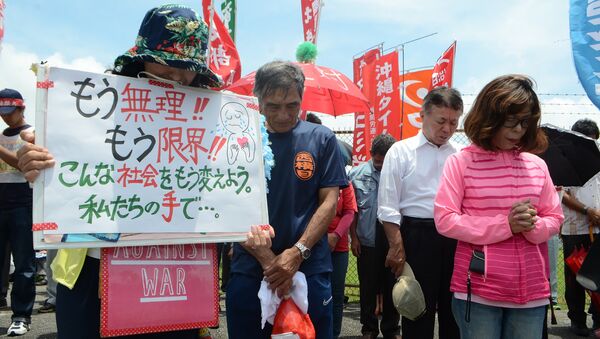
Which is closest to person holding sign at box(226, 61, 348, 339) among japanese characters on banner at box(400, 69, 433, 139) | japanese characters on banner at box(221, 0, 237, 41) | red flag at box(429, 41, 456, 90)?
japanese characters on banner at box(400, 69, 433, 139)

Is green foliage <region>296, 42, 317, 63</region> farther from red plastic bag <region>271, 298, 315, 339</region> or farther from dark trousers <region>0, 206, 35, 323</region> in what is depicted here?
red plastic bag <region>271, 298, 315, 339</region>

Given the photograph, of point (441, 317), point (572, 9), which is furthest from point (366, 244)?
point (572, 9)

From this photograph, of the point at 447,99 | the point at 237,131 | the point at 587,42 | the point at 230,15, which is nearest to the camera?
the point at 237,131

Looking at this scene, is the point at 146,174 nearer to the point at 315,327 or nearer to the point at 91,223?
the point at 91,223

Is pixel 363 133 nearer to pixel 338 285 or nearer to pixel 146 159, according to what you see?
pixel 338 285

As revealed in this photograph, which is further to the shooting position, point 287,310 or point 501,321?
point 501,321

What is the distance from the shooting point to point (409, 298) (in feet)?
9.96

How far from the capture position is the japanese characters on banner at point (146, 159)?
1.66 m

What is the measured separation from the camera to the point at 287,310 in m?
2.17

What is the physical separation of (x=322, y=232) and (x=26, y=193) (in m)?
3.87

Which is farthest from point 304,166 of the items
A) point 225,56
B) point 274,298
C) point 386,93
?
point 386,93

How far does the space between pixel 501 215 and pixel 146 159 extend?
63.6 inches

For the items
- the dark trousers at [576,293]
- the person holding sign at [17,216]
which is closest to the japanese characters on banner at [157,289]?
the person holding sign at [17,216]

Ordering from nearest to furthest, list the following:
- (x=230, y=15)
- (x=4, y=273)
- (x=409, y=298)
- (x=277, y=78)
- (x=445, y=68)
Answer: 1. (x=277, y=78)
2. (x=409, y=298)
3. (x=4, y=273)
4. (x=445, y=68)
5. (x=230, y=15)
